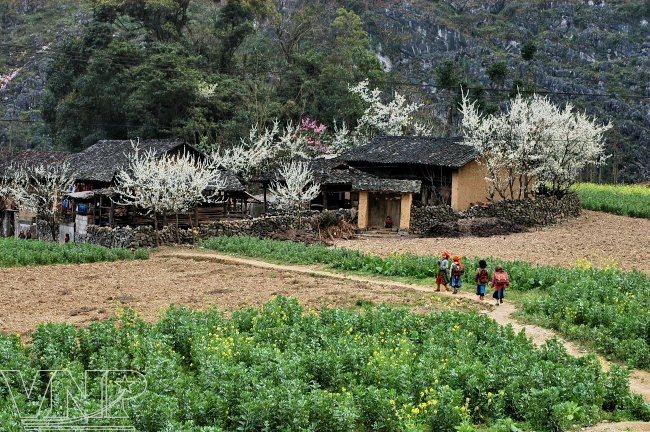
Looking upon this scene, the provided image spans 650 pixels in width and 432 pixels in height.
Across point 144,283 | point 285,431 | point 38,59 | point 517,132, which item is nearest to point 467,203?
point 517,132

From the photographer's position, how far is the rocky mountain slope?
82438mm

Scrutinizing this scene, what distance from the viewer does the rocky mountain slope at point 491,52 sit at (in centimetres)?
8244

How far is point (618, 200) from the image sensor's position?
5478 cm

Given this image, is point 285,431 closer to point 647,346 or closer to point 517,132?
point 647,346

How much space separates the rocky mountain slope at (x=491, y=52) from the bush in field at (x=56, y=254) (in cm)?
4858

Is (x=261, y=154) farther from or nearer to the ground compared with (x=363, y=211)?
farther from the ground

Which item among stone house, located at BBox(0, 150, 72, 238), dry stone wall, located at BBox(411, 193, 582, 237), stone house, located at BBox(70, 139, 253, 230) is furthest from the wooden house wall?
stone house, located at BBox(0, 150, 72, 238)

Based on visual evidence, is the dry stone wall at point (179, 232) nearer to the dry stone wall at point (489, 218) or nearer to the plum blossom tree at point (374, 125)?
the dry stone wall at point (489, 218)

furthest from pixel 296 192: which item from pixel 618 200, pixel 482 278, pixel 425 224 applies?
pixel 618 200

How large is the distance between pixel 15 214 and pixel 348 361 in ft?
141

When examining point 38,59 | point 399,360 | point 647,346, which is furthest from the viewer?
point 38,59

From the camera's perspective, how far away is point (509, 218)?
144 feet

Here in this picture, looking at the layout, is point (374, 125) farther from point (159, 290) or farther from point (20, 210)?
point (159, 290)

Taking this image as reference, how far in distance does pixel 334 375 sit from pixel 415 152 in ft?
120
